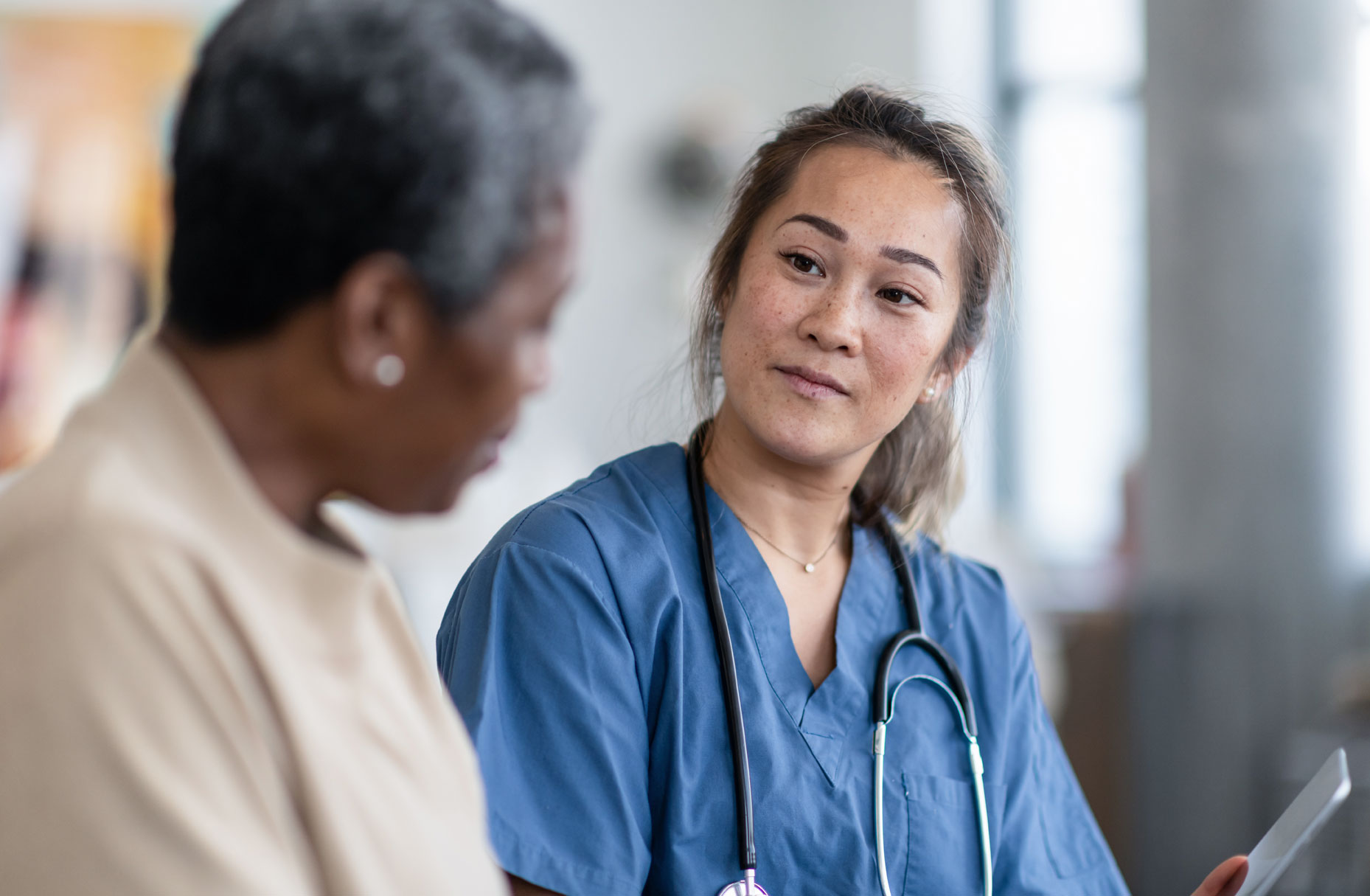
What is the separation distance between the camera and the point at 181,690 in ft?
1.95

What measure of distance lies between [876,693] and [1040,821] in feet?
0.88

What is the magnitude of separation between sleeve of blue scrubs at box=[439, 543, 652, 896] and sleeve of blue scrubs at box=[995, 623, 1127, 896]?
43 centimetres

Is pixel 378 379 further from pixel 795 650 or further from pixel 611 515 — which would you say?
pixel 795 650

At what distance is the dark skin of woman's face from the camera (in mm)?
656

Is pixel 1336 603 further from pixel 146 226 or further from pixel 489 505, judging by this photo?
pixel 146 226

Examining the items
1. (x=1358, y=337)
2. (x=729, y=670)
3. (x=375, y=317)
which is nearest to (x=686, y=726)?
(x=729, y=670)

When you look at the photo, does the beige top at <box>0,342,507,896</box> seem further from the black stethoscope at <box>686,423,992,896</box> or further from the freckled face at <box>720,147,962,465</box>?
the freckled face at <box>720,147,962,465</box>

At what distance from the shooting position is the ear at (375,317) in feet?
2.11

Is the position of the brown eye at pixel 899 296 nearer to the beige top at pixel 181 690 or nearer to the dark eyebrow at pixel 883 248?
the dark eyebrow at pixel 883 248

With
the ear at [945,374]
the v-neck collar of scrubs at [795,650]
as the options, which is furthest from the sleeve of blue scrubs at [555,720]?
the ear at [945,374]

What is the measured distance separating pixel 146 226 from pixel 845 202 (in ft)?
9.85

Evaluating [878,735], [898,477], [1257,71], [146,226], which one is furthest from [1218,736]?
[146,226]

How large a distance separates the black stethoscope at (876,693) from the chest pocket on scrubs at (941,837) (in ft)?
0.04

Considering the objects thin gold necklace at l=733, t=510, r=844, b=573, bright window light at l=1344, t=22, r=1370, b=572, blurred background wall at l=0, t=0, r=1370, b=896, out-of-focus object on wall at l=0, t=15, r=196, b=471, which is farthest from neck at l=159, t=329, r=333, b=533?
out-of-focus object on wall at l=0, t=15, r=196, b=471
